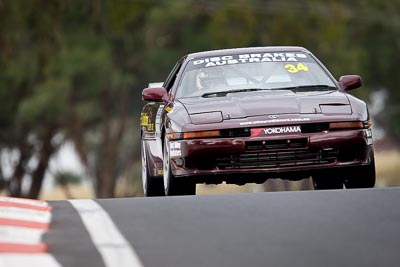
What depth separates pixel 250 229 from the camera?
30.2 feet

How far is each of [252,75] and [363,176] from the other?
5.59ft

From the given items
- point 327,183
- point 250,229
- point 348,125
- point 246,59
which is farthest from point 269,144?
point 250,229

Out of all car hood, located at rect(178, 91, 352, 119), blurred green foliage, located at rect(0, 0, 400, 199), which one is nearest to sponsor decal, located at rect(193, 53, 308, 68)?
car hood, located at rect(178, 91, 352, 119)

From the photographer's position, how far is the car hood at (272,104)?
12852 mm

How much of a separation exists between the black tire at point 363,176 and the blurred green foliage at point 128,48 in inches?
1141

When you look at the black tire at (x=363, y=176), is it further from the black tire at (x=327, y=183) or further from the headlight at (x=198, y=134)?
the headlight at (x=198, y=134)

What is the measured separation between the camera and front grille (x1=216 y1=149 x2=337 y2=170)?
12.7 meters

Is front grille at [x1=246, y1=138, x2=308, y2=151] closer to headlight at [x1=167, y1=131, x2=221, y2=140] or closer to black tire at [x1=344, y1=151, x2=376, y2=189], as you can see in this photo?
headlight at [x1=167, y1=131, x2=221, y2=140]

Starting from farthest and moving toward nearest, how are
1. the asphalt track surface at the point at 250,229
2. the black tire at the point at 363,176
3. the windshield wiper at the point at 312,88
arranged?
the windshield wiper at the point at 312,88
the black tire at the point at 363,176
the asphalt track surface at the point at 250,229

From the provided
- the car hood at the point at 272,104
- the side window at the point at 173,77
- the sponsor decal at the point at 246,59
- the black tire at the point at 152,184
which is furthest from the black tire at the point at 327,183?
the side window at the point at 173,77

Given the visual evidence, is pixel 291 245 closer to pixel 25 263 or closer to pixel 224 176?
pixel 25 263

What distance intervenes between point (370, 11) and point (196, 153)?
4202 centimetres

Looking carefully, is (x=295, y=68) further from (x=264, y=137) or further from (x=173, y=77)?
(x=264, y=137)

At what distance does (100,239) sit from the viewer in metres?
8.74
